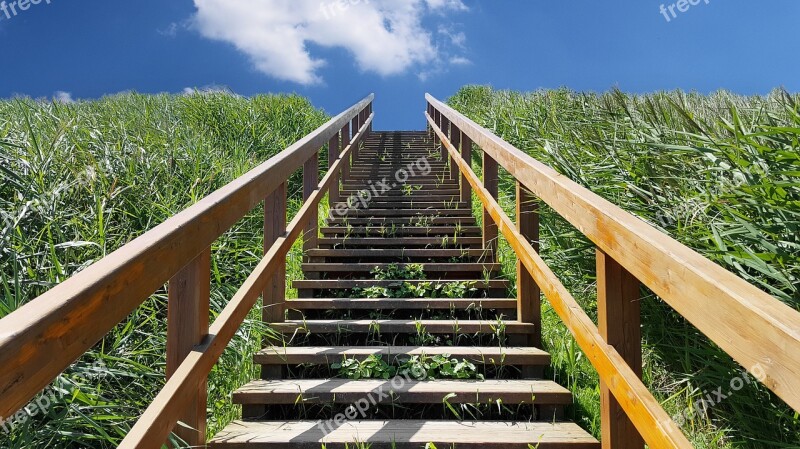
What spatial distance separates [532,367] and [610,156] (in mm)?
1417

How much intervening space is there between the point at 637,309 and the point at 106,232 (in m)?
3.12

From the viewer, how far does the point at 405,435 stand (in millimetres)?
2500

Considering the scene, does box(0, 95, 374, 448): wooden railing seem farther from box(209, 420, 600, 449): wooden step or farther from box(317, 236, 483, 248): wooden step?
box(317, 236, 483, 248): wooden step

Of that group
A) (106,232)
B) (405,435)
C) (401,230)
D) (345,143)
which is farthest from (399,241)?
(345,143)

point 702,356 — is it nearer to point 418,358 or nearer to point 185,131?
point 418,358

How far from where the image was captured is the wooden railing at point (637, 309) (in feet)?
3.63

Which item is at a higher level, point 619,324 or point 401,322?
point 619,324

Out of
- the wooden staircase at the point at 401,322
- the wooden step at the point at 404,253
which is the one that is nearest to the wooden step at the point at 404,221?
the wooden staircase at the point at 401,322

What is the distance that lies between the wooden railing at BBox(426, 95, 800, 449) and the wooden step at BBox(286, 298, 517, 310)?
68cm

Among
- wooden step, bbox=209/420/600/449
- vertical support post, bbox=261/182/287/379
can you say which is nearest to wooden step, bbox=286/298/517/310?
vertical support post, bbox=261/182/287/379

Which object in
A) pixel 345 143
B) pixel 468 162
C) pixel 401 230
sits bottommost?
pixel 401 230

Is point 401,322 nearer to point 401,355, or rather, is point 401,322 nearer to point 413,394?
point 401,355

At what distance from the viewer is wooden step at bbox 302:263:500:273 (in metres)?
4.59

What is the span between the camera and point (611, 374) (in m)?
1.90
